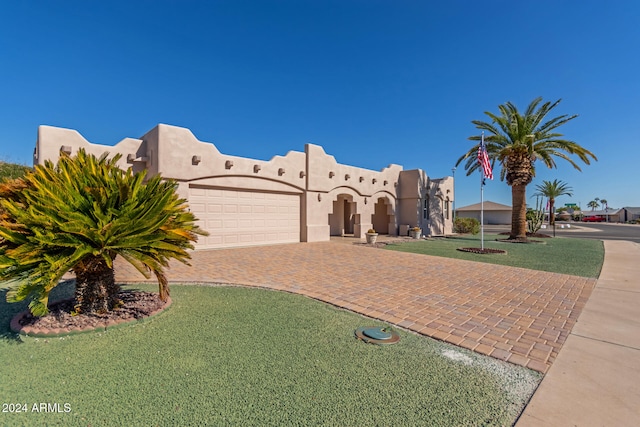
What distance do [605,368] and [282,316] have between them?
4.16 m

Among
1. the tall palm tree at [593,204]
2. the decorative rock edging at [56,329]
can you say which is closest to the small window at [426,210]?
the decorative rock edging at [56,329]

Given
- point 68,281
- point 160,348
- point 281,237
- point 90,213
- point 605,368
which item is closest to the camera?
point 605,368

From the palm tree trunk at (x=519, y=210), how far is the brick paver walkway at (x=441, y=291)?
11.5 metres

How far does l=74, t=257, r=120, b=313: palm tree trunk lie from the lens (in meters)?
4.70

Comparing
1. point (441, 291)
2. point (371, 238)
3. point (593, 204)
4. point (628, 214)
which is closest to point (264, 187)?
point (371, 238)

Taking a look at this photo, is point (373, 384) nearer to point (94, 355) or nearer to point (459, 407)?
point (459, 407)

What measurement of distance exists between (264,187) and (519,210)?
1614 cm

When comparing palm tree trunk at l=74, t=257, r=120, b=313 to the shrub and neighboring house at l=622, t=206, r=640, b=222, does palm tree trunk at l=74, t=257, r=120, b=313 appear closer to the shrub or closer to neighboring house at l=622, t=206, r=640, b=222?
the shrub

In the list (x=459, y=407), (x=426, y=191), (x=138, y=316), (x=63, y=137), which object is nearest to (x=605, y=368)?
(x=459, y=407)

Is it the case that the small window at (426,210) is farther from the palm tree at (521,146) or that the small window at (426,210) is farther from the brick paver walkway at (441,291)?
the brick paver walkway at (441,291)

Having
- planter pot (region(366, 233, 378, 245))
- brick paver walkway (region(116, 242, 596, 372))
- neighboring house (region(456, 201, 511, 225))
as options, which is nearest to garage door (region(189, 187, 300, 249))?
brick paver walkway (region(116, 242, 596, 372))

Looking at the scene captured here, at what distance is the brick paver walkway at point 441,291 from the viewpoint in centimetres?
436

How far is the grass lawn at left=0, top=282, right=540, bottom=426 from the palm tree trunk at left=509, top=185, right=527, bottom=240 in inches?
752

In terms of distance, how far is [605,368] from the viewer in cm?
350
